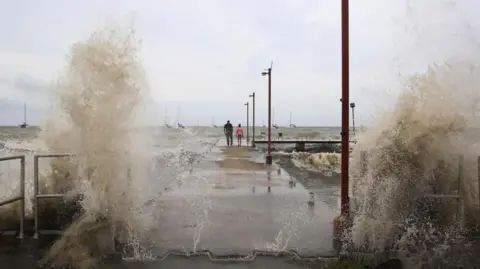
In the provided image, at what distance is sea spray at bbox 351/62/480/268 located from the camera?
5.71 meters

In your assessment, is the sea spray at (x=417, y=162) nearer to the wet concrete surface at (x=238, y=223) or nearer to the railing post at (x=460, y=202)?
the railing post at (x=460, y=202)

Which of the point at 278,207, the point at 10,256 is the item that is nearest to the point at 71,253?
the point at 10,256

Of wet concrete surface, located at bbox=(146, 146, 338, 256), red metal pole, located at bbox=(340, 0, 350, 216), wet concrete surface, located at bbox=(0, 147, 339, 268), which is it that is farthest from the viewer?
red metal pole, located at bbox=(340, 0, 350, 216)

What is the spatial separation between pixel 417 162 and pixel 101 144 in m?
4.59

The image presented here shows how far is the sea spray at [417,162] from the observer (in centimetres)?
571

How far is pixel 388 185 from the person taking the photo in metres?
5.93

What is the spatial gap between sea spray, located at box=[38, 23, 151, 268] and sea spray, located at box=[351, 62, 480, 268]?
11.0ft

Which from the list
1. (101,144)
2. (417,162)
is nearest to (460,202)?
(417,162)

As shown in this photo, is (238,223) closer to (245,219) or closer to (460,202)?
(245,219)

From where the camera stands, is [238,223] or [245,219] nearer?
[238,223]

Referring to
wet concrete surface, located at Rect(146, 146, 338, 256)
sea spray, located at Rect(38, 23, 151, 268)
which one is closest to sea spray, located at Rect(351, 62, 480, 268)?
wet concrete surface, located at Rect(146, 146, 338, 256)

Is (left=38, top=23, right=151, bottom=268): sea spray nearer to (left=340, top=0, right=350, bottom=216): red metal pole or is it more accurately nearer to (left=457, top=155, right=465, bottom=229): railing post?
(left=340, top=0, right=350, bottom=216): red metal pole

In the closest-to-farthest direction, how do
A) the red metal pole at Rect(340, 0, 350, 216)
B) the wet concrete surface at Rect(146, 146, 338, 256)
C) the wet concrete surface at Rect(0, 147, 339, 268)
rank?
1. the wet concrete surface at Rect(0, 147, 339, 268)
2. the wet concrete surface at Rect(146, 146, 338, 256)
3. the red metal pole at Rect(340, 0, 350, 216)

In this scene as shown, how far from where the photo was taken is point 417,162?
20.0 feet
